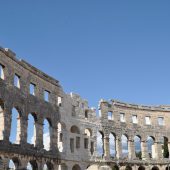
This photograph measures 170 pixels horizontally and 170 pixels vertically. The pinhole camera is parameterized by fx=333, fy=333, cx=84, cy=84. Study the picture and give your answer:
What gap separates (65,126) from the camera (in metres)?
41.6

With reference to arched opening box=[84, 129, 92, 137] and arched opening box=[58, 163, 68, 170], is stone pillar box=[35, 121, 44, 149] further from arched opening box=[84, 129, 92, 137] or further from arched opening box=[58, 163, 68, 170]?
arched opening box=[84, 129, 92, 137]

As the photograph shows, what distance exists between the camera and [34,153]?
34281 mm

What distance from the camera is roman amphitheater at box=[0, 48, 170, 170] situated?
3178 cm

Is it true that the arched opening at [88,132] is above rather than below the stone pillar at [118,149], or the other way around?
above

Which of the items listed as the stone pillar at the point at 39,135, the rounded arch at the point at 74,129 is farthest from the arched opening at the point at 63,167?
the rounded arch at the point at 74,129

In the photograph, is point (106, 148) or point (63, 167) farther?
point (106, 148)

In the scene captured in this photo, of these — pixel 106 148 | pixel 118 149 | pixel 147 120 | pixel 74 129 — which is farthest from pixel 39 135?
pixel 147 120

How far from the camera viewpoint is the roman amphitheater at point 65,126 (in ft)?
104

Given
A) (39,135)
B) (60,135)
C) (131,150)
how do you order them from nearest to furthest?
1. (39,135)
2. (60,135)
3. (131,150)

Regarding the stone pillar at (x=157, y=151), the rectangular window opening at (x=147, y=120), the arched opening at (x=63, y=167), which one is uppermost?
the rectangular window opening at (x=147, y=120)

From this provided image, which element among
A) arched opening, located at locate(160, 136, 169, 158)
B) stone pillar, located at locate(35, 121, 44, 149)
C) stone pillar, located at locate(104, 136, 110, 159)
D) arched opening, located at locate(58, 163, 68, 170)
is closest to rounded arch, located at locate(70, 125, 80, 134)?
stone pillar, located at locate(104, 136, 110, 159)

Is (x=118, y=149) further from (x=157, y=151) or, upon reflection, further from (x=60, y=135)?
(x=60, y=135)

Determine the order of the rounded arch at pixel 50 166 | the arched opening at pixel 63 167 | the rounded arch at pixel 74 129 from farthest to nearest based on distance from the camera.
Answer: the rounded arch at pixel 74 129, the arched opening at pixel 63 167, the rounded arch at pixel 50 166

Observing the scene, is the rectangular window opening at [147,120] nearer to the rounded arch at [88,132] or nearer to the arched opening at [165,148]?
the arched opening at [165,148]
